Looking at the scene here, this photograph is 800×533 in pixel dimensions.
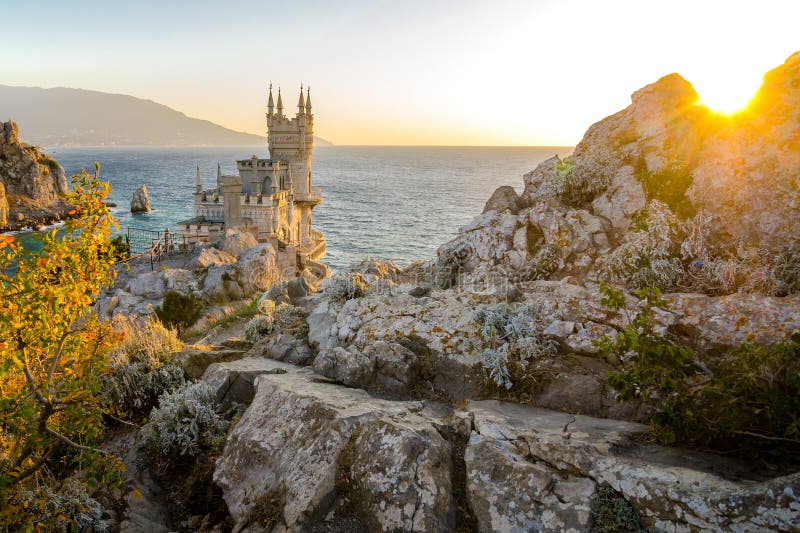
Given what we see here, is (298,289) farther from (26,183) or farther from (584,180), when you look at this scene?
(26,183)

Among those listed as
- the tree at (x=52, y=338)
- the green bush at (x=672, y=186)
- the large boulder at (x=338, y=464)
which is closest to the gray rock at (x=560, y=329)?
the large boulder at (x=338, y=464)

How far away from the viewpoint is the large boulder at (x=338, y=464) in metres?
4.60

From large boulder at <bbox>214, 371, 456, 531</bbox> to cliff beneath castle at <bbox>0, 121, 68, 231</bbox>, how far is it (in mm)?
82989

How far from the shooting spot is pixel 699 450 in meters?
4.58

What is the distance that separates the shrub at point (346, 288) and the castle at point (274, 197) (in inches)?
1351

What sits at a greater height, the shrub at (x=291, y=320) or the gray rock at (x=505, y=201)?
the gray rock at (x=505, y=201)

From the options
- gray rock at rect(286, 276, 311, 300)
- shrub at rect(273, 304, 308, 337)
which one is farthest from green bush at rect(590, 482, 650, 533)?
gray rock at rect(286, 276, 311, 300)

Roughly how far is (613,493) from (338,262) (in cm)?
5172

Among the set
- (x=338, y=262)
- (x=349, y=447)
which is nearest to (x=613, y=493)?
(x=349, y=447)

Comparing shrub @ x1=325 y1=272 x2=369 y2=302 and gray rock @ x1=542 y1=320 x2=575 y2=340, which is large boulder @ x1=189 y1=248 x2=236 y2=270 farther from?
Answer: gray rock @ x1=542 y1=320 x2=575 y2=340

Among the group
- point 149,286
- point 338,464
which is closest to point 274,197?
point 149,286

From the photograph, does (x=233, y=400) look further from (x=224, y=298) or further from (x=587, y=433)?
(x=224, y=298)

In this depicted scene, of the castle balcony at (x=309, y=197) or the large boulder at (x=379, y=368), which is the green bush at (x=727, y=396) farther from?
the castle balcony at (x=309, y=197)

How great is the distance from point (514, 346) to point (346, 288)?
4.02 meters
